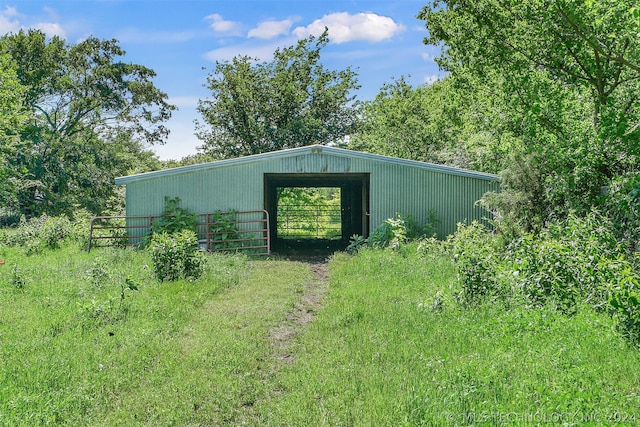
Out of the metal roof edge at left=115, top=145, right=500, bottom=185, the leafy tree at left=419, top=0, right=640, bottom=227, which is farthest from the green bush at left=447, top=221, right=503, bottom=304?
the metal roof edge at left=115, top=145, right=500, bottom=185

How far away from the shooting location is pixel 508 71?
35.3ft

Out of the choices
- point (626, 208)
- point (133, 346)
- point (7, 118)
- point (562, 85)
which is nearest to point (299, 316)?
point (133, 346)

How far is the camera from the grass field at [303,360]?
3.55 m

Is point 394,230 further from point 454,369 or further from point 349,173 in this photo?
point 454,369

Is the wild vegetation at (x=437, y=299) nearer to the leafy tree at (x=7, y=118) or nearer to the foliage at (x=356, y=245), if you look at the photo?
the foliage at (x=356, y=245)

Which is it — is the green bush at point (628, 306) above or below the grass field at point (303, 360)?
above

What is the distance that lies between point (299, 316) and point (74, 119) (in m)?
26.0

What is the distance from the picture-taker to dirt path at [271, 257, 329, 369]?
5.18m

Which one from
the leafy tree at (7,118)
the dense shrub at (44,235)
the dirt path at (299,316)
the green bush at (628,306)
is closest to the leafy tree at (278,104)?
the leafy tree at (7,118)

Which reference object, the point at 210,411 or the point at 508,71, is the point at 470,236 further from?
the point at 210,411

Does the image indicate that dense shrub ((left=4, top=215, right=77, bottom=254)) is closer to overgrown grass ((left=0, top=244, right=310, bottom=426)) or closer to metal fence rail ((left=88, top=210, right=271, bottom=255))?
metal fence rail ((left=88, top=210, right=271, bottom=255))

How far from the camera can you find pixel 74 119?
26.9m

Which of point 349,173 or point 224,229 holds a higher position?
point 349,173

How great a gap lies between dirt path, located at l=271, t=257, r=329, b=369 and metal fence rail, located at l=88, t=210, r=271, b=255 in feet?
12.0
